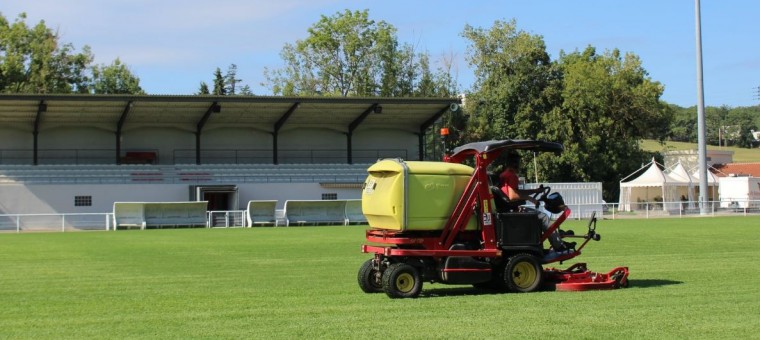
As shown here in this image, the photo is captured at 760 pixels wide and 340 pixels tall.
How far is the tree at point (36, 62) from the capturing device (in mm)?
74312

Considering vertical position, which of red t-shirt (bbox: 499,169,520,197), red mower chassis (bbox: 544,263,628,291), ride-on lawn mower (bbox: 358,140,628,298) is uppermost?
red t-shirt (bbox: 499,169,520,197)

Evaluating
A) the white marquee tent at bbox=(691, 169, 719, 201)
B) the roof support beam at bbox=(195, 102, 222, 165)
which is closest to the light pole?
the white marquee tent at bbox=(691, 169, 719, 201)

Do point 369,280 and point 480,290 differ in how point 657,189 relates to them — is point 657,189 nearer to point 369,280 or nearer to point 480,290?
point 480,290

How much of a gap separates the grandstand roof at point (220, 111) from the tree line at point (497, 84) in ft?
24.1

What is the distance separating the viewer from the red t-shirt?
12547 millimetres

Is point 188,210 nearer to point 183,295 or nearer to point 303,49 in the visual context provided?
point 183,295

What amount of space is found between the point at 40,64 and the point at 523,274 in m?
71.1

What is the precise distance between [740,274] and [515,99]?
193 ft

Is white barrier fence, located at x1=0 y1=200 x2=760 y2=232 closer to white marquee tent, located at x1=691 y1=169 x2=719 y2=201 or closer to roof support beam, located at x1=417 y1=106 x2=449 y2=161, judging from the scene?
white marquee tent, located at x1=691 y1=169 x2=719 y2=201

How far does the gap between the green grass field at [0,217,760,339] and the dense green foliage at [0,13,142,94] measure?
5939 cm

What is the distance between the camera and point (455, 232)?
12.0 metres

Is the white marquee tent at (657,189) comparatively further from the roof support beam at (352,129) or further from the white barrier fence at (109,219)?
the roof support beam at (352,129)

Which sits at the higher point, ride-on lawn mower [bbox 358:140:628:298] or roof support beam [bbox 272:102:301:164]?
roof support beam [bbox 272:102:301:164]

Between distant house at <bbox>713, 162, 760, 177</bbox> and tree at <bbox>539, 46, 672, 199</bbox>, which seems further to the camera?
distant house at <bbox>713, 162, 760, 177</bbox>
